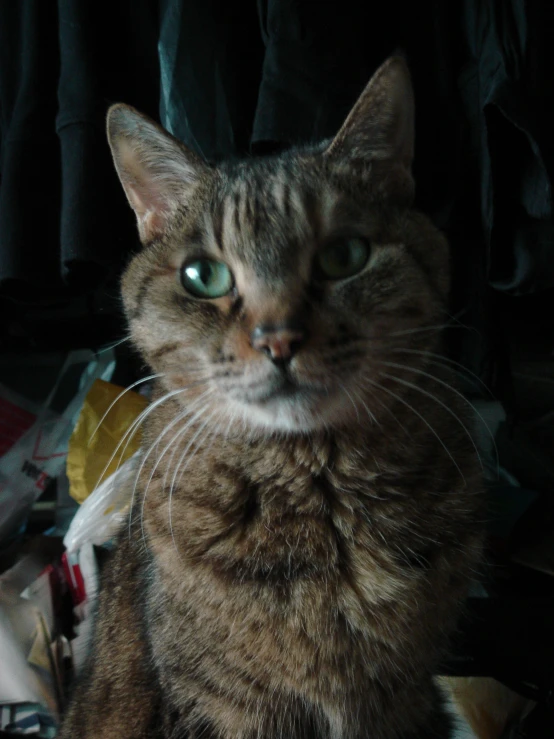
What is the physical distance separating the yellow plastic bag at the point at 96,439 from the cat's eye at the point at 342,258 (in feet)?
2.55

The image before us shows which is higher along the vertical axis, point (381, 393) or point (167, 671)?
point (381, 393)

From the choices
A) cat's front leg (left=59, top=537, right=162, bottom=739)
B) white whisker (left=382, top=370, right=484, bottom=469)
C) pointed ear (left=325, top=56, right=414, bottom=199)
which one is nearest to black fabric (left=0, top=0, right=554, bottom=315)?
pointed ear (left=325, top=56, right=414, bottom=199)

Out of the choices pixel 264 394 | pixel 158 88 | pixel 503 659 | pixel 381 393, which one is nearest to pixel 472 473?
pixel 381 393

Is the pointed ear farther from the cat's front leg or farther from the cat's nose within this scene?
the cat's front leg

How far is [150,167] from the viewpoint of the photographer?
0.74 meters

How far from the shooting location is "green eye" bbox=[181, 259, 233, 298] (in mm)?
655

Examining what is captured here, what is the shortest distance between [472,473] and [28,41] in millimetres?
1089

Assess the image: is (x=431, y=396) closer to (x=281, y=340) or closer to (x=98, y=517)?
(x=281, y=340)

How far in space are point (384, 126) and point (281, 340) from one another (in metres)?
0.36

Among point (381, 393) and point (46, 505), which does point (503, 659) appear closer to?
point (381, 393)

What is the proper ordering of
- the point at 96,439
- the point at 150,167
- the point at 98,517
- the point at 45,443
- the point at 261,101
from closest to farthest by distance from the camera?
1. the point at 150,167
2. the point at 261,101
3. the point at 98,517
4. the point at 96,439
5. the point at 45,443

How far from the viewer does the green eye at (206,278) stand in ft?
2.15

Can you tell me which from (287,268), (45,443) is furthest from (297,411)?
(45,443)

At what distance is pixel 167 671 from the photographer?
2.02 feet
